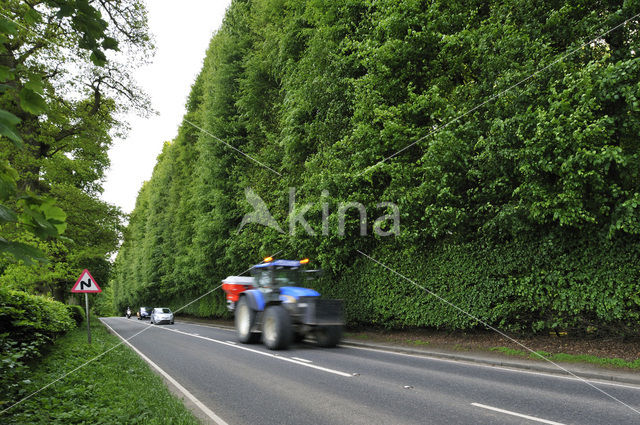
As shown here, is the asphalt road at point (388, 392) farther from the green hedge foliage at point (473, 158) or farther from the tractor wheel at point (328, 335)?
the green hedge foliage at point (473, 158)

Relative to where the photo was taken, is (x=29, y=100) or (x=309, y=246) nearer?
(x=29, y=100)

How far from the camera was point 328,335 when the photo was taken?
12203mm

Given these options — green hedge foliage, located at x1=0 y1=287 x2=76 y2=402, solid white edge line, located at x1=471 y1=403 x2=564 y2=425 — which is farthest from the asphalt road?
green hedge foliage, located at x1=0 y1=287 x2=76 y2=402

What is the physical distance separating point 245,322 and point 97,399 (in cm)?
735

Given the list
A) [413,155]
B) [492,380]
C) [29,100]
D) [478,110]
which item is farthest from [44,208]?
[413,155]

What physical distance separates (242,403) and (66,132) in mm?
17469

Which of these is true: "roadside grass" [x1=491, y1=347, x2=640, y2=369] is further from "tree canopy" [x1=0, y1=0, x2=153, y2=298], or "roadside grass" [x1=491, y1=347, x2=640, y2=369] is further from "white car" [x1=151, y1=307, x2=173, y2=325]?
"white car" [x1=151, y1=307, x2=173, y2=325]

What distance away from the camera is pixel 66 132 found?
18.0m

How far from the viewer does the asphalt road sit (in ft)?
17.4

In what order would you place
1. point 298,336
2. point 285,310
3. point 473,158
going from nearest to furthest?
point 473,158, point 285,310, point 298,336

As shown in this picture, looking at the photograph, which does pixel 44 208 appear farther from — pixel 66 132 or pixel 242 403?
pixel 66 132

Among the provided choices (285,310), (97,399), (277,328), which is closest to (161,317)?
(277,328)

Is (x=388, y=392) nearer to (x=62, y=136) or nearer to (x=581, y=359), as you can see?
(x=581, y=359)

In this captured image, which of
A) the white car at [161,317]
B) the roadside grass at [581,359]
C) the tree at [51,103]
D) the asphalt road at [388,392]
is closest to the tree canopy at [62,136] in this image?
the tree at [51,103]
